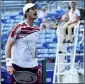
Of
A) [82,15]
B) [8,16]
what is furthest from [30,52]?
[8,16]

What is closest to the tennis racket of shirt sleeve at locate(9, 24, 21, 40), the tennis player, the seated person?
the tennis player

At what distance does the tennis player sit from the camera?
3332mm

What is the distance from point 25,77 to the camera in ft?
10.9

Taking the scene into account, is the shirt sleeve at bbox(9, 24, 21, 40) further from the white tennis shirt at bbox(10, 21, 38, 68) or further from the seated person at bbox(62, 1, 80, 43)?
the seated person at bbox(62, 1, 80, 43)

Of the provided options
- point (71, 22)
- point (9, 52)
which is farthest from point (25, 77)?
point (71, 22)

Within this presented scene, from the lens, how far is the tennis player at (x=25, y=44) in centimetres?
333

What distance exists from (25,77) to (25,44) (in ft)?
0.88

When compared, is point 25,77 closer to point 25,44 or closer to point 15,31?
point 25,44

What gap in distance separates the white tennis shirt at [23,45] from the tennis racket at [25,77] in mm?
96

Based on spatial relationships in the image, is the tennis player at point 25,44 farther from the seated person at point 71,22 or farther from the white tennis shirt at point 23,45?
the seated person at point 71,22

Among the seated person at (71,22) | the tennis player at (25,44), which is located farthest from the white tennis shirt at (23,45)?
the seated person at (71,22)

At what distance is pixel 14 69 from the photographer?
132 inches

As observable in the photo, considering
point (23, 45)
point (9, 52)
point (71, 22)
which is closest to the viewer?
point (9, 52)

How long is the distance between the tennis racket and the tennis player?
4 cm
